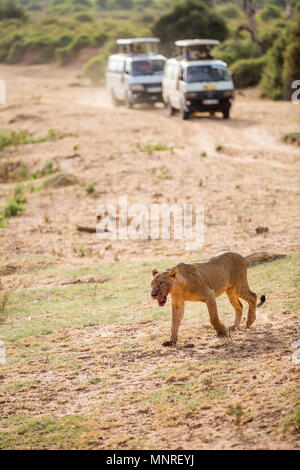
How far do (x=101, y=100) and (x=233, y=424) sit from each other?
29.0m

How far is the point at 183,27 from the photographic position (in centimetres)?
4356

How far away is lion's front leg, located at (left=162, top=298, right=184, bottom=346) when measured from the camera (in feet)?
22.8

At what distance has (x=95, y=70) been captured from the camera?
4200cm

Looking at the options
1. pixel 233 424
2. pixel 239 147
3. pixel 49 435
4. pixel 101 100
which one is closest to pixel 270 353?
pixel 233 424

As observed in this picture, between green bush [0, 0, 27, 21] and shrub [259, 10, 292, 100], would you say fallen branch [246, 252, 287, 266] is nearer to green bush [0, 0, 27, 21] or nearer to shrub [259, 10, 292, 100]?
shrub [259, 10, 292, 100]

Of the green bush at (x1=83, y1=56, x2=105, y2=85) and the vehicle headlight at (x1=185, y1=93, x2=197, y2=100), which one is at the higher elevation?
the vehicle headlight at (x1=185, y1=93, x2=197, y2=100)

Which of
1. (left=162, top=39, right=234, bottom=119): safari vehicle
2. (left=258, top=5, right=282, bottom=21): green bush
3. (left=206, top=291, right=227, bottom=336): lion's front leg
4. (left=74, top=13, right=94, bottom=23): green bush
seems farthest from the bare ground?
(left=74, top=13, right=94, bottom=23): green bush

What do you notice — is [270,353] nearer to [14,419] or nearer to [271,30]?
[14,419]

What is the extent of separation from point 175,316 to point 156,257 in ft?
15.0

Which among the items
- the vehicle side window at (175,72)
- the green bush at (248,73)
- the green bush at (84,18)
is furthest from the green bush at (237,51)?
the green bush at (84,18)

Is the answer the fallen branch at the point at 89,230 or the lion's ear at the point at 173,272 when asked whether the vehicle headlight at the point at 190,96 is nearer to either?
the fallen branch at the point at 89,230

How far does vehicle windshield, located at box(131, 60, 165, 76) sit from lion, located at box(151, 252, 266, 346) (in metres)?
21.2

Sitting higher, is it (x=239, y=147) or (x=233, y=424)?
(x=233, y=424)

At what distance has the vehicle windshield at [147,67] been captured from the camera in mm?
27639
